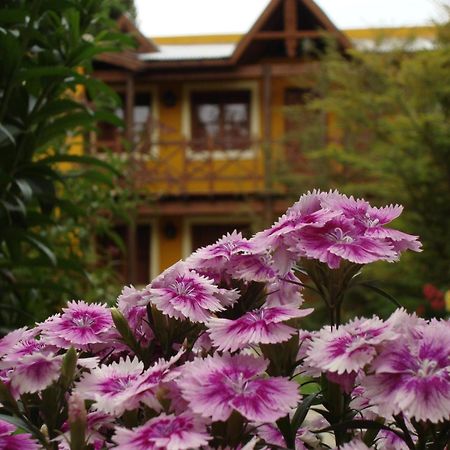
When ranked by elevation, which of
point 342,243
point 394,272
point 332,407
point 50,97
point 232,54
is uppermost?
point 232,54

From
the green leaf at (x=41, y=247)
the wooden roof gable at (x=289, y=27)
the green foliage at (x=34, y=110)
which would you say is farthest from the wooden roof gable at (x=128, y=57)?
A: the green leaf at (x=41, y=247)

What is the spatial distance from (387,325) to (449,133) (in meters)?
7.62

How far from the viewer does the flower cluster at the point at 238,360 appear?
2.13 ft

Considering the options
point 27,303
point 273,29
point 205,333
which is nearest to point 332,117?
point 273,29

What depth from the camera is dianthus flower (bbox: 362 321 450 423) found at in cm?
62

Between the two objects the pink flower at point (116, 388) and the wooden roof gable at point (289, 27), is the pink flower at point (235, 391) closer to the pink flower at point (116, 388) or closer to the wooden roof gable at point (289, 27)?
the pink flower at point (116, 388)

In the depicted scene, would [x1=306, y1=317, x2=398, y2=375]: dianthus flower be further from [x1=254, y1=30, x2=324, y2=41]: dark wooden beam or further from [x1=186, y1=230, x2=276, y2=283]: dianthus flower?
[x1=254, y1=30, x2=324, y2=41]: dark wooden beam

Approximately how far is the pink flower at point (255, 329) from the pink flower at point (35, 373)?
0.47ft

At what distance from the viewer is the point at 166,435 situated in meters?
0.63

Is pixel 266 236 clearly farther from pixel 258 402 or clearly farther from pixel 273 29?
pixel 273 29

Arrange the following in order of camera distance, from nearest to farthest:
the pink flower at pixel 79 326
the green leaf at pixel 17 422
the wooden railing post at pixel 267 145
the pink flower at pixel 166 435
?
1. the pink flower at pixel 166 435
2. the green leaf at pixel 17 422
3. the pink flower at pixel 79 326
4. the wooden railing post at pixel 267 145

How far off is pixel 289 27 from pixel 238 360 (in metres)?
11.8

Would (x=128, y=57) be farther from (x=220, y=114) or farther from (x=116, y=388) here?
(x=116, y=388)

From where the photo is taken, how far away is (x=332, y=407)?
768mm
